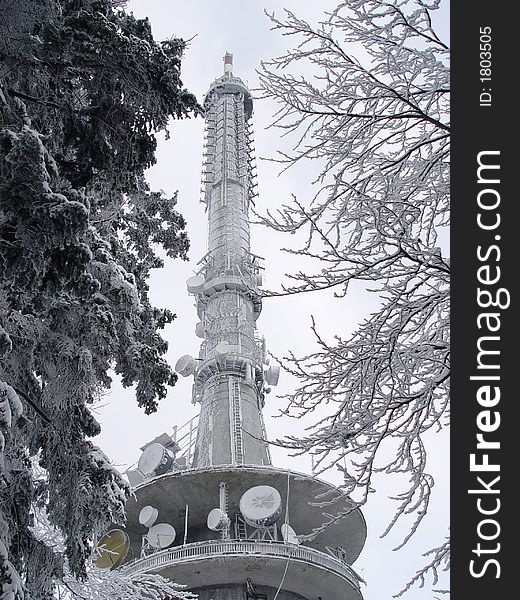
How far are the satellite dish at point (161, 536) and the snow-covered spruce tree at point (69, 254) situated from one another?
16871 mm

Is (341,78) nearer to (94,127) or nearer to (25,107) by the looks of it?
(94,127)

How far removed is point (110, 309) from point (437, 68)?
4.34 meters

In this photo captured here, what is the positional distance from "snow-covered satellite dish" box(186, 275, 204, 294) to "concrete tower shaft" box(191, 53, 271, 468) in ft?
0.21

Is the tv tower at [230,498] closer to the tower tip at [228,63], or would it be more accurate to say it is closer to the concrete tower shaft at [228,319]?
the concrete tower shaft at [228,319]

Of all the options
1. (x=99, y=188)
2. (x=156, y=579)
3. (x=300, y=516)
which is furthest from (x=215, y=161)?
(x=99, y=188)

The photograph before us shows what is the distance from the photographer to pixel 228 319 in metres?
36.6

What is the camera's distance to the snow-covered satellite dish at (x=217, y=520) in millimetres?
24203

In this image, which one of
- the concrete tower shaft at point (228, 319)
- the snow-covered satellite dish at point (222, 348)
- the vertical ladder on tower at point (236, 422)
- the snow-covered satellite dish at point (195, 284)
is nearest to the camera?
the vertical ladder on tower at point (236, 422)

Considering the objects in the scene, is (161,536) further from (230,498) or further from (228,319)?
(228,319)

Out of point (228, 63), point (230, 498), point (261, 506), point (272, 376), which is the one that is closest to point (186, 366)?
point (272, 376)

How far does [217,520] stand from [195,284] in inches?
639

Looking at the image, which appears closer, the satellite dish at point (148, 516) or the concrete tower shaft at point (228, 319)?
the satellite dish at point (148, 516)

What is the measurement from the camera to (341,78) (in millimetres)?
8031

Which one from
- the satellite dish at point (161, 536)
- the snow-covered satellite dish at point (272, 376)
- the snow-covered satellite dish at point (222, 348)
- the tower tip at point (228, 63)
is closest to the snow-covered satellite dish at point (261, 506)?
the satellite dish at point (161, 536)
